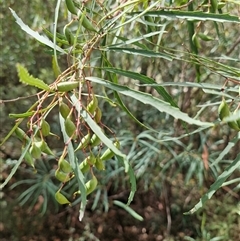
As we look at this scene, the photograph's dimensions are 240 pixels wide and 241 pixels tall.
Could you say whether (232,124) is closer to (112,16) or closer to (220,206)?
(112,16)

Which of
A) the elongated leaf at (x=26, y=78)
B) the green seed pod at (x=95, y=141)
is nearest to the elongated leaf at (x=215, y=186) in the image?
the green seed pod at (x=95, y=141)

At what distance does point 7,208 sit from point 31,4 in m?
1.28

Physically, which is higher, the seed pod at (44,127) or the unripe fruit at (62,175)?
the seed pod at (44,127)

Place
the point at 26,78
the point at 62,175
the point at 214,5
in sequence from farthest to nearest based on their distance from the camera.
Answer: the point at 214,5 → the point at 62,175 → the point at 26,78

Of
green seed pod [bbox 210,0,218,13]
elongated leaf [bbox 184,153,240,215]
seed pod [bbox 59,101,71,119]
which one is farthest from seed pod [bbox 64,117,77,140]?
green seed pod [bbox 210,0,218,13]

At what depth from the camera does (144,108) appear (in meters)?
2.74

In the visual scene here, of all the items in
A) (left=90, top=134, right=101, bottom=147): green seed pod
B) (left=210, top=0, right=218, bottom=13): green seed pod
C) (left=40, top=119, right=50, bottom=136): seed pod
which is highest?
(left=210, top=0, right=218, bottom=13): green seed pod

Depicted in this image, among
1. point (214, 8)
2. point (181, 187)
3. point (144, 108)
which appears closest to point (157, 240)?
point (181, 187)

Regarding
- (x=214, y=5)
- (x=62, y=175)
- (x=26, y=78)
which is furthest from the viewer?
(x=214, y=5)

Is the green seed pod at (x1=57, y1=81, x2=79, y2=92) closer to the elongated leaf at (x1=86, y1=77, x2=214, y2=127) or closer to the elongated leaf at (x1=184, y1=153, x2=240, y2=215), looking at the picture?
the elongated leaf at (x1=86, y1=77, x2=214, y2=127)

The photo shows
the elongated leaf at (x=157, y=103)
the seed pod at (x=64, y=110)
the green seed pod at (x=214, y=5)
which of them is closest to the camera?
the elongated leaf at (x=157, y=103)

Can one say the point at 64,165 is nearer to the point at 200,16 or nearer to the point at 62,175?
the point at 62,175

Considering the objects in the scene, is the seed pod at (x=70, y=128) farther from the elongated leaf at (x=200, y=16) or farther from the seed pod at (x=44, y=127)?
the elongated leaf at (x=200, y=16)

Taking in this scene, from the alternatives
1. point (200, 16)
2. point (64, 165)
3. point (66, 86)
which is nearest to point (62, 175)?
point (64, 165)
